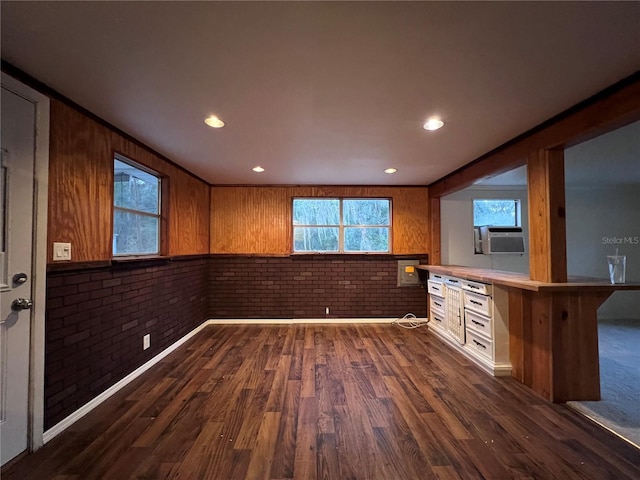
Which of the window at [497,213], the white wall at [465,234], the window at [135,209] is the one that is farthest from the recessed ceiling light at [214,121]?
the window at [497,213]

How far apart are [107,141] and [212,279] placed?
8.64ft

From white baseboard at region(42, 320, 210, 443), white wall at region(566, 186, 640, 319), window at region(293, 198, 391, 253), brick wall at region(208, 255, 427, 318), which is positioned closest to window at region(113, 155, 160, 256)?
white baseboard at region(42, 320, 210, 443)

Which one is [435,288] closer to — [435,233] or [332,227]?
[435,233]

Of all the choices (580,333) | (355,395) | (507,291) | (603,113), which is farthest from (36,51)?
(580,333)

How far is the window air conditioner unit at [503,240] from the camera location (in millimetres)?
4637

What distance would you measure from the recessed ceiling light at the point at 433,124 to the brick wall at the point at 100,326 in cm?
290

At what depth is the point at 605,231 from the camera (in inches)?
191

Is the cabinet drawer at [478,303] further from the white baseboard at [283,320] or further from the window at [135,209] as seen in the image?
the window at [135,209]

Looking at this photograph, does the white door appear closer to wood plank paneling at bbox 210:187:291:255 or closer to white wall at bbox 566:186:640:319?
wood plank paneling at bbox 210:187:291:255

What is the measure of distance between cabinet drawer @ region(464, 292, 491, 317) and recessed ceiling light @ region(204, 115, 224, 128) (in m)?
2.99

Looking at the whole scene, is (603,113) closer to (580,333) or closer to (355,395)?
(580,333)

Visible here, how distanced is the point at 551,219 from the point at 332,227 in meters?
2.92

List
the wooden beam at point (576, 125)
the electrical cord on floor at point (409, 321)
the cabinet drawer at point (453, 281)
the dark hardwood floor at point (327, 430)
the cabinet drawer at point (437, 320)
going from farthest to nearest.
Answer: the electrical cord on floor at point (409, 321) → the cabinet drawer at point (437, 320) → the cabinet drawer at point (453, 281) → the wooden beam at point (576, 125) → the dark hardwood floor at point (327, 430)

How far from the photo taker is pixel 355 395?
2.28 m
